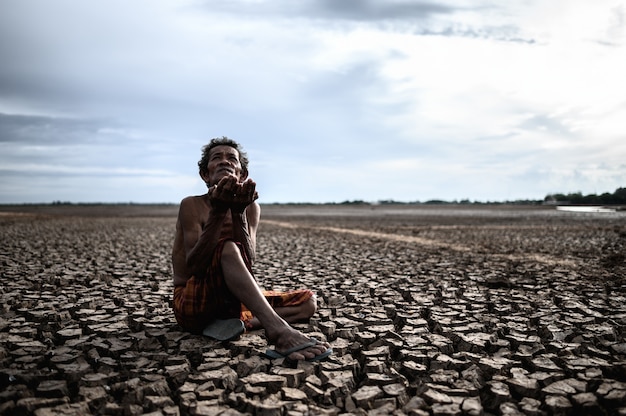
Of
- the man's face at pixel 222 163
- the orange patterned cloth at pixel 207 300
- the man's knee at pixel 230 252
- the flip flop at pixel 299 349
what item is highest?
the man's face at pixel 222 163

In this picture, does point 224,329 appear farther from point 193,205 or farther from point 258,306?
point 193,205

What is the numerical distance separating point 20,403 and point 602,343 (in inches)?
132

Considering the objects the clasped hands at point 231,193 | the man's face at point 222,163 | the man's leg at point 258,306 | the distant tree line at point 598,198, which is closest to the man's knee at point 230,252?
the man's leg at point 258,306

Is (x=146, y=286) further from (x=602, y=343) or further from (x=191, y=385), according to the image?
(x=602, y=343)

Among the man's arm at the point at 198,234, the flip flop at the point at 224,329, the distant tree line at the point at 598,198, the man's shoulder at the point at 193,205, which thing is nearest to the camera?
the man's arm at the point at 198,234

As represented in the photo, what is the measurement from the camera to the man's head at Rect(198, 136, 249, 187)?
2955mm

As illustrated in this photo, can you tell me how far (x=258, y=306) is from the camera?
2.42 metres

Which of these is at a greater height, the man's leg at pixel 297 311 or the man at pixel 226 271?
the man at pixel 226 271

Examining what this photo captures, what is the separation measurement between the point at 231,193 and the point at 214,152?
592 millimetres

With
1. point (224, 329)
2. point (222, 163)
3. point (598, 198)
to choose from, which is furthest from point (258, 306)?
point (598, 198)

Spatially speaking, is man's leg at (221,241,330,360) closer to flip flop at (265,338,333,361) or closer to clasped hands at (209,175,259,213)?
flip flop at (265,338,333,361)

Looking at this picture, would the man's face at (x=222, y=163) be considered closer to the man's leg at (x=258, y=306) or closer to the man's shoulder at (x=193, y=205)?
the man's shoulder at (x=193, y=205)

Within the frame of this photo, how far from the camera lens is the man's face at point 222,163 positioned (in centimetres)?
276

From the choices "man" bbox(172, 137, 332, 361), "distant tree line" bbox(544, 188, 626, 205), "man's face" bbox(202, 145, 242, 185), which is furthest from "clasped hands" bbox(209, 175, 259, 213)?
"distant tree line" bbox(544, 188, 626, 205)
